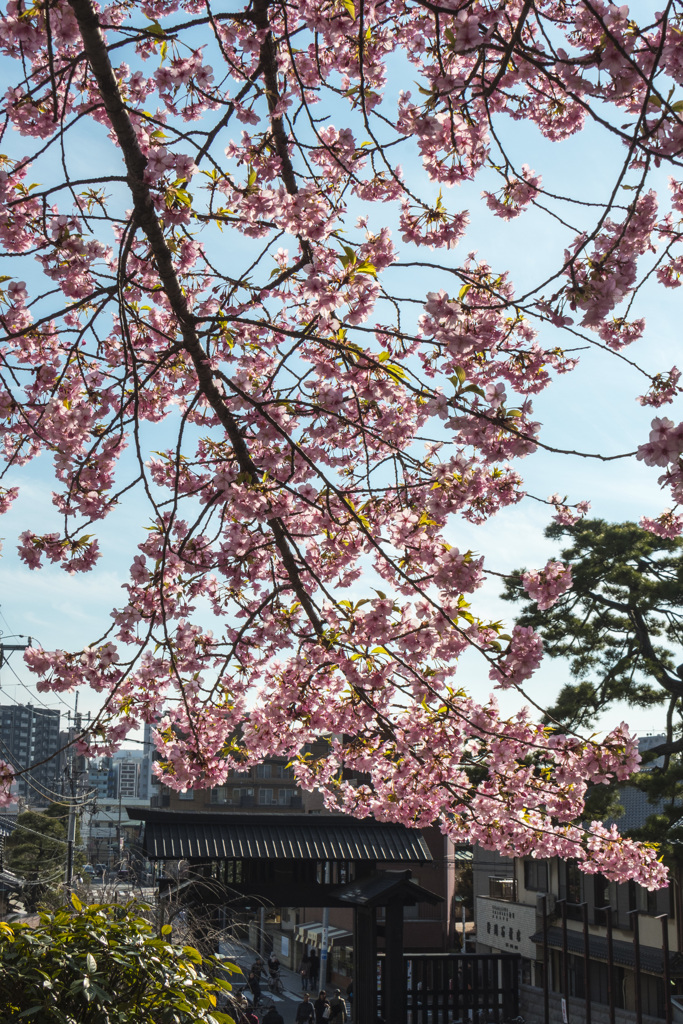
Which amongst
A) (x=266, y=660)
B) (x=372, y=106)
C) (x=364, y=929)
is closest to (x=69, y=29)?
(x=372, y=106)

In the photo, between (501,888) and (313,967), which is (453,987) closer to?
(501,888)

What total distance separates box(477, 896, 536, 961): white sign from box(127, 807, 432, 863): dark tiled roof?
481 inches

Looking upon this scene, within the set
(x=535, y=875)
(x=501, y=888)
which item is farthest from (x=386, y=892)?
(x=501, y=888)

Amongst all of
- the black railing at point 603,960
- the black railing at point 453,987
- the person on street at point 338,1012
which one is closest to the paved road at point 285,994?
the person on street at point 338,1012

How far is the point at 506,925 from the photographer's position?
2345 centimetres

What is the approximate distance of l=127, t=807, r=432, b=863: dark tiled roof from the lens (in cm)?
1079

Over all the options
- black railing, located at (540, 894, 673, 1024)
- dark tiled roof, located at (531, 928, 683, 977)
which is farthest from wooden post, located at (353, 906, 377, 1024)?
dark tiled roof, located at (531, 928, 683, 977)

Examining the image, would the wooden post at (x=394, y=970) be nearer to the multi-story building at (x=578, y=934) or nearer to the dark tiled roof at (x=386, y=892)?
the dark tiled roof at (x=386, y=892)

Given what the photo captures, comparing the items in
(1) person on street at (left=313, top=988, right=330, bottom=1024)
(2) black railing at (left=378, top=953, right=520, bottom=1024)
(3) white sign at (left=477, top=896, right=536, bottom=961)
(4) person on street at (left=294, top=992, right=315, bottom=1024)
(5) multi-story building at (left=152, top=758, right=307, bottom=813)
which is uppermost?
(5) multi-story building at (left=152, top=758, right=307, bottom=813)

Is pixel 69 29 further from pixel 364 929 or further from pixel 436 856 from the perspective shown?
pixel 436 856

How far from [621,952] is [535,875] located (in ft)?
18.8

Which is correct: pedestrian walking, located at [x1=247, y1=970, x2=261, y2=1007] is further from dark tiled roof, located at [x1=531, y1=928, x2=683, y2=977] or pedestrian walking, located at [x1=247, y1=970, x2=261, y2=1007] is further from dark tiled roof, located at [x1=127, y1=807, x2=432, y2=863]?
dark tiled roof, located at [x1=531, y1=928, x2=683, y2=977]

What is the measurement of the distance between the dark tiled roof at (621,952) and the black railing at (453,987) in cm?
407

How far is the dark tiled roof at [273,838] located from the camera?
35.4 ft
